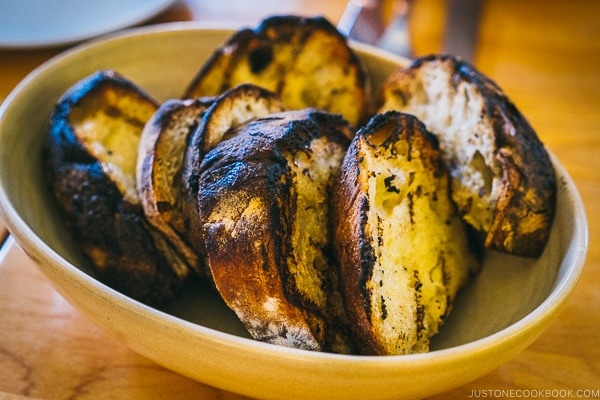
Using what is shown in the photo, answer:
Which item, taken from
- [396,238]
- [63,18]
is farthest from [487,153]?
[63,18]

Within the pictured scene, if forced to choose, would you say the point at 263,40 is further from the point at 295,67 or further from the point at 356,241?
the point at 356,241

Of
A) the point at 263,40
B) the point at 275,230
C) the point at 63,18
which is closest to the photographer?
the point at 275,230

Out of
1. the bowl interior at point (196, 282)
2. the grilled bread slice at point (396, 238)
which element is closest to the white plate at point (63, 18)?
the bowl interior at point (196, 282)

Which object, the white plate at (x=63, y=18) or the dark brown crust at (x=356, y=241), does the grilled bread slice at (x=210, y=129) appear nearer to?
the dark brown crust at (x=356, y=241)

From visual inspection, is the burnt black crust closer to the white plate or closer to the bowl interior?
the bowl interior

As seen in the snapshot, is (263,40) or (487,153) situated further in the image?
(263,40)

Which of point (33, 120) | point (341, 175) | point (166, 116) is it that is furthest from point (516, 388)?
point (33, 120)
